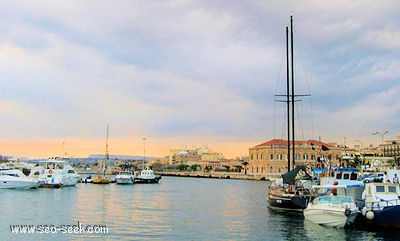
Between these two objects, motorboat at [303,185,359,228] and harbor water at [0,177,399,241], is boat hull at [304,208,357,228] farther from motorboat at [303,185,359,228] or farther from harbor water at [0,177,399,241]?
harbor water at [0,177,399,241]

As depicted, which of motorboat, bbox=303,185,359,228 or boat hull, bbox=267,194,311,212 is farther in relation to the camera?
boat hull, bbox=267,194,311,212

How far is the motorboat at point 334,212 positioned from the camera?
1169 inches

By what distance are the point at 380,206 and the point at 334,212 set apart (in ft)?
10.5

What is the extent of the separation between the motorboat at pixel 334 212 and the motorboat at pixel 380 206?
1057 mm

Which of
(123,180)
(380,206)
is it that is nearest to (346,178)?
(380,206)

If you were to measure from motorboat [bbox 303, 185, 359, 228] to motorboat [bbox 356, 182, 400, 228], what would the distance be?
41.6 inches

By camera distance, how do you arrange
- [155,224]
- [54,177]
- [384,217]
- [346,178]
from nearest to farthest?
[384,217]
[155,224]
[346,178]
[54,177]

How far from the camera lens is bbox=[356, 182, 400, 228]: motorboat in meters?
29.4

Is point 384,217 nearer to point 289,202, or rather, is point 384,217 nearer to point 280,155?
point 289,202

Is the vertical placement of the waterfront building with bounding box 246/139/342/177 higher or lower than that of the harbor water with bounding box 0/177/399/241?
higher

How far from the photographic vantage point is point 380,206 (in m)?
30.2

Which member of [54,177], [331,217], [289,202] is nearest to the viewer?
[331,217]

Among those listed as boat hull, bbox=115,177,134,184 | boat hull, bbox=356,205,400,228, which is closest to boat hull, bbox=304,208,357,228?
boat hull, bbox=356,205,400,228

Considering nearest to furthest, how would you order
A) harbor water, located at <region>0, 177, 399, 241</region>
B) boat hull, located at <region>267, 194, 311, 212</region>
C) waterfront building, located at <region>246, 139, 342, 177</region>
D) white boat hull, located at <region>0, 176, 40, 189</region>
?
harbor water, located at <region>0, 177, 399, 241</region>, boat hull, located at <region>267, 194, 311, 212</region>, white boat hull, located at <region>0, 176, 40, 189</region>, waterfront building, located at <region>246, 139, 342, 177</region>
